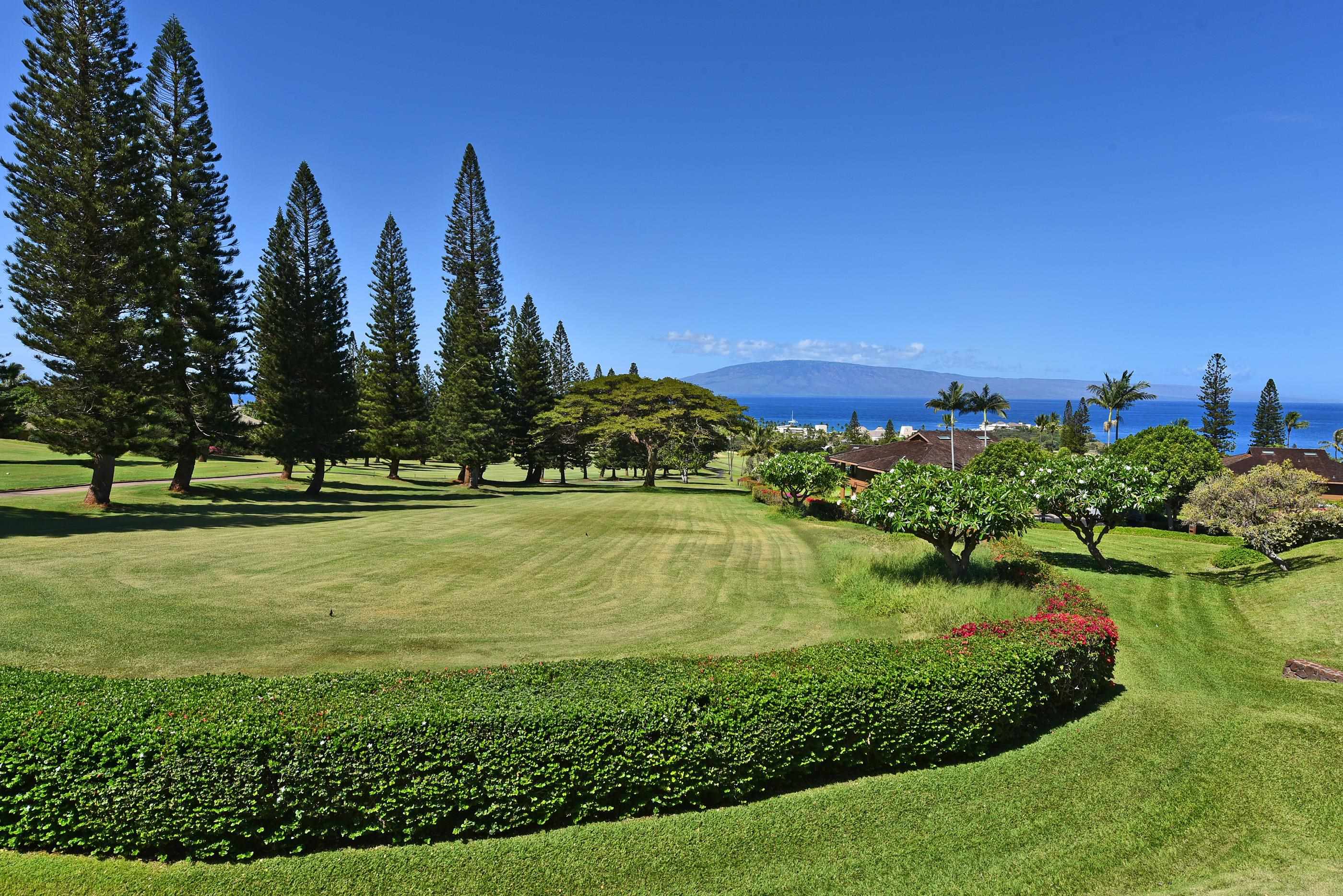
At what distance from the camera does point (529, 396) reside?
147 feet

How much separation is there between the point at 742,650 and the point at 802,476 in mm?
18416

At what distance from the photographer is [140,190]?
2116 centimetres

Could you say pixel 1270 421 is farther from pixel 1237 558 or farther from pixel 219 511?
pixel 219 511

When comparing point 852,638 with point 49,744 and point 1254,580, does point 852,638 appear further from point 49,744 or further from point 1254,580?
point 1254,580

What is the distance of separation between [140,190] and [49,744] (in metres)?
23.3

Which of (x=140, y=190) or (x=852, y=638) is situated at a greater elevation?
(x=140, y=190)

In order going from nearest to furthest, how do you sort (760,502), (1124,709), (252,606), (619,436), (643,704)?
1. (643,704)
2. (1124,709)
3. (252,606)
4. (760,502)
5. (619,436)

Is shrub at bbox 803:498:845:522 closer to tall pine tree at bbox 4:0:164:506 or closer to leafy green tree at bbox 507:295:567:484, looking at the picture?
leafy green tree at bbox 507:295:567:484

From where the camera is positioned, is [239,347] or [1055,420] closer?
[239,347]

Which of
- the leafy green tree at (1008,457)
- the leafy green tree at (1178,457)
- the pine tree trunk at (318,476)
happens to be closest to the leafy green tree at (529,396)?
the pine tree trunk at (318,476)

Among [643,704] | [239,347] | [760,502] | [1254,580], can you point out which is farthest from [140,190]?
[1254,580]

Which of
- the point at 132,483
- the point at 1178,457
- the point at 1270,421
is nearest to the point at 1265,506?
the point at 1178,457

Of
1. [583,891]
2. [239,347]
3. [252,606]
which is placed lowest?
[583,891]

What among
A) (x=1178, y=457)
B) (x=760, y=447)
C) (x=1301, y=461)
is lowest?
(x=1178, y=457)
